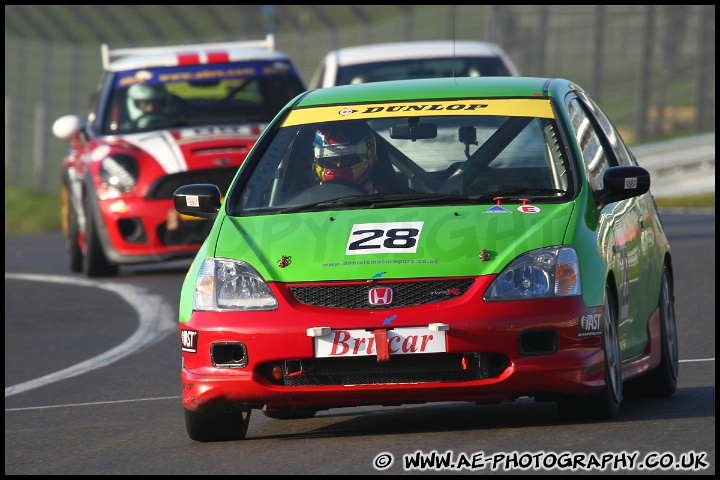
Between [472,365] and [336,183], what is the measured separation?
1.32 metres

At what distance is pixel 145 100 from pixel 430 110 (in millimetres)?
8008

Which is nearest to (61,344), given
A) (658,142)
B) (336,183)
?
(336,183)

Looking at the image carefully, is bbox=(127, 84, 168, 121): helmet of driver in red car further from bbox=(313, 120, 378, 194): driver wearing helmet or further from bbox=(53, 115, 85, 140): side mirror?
bbox=(313, 120, 378, 194): driver wearing helmet

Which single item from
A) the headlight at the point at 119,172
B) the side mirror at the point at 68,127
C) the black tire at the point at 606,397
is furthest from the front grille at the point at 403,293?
the side mirror at the point at 68,127

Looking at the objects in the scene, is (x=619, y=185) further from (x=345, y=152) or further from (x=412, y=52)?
(x=412, y=52)

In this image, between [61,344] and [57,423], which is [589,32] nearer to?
[61,344]

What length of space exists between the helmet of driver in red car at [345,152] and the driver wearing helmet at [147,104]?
7.56 m

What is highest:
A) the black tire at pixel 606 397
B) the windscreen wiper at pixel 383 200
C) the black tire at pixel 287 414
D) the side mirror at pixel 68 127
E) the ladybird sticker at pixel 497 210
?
the side mirror at pixel 68 127

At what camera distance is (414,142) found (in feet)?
25.6

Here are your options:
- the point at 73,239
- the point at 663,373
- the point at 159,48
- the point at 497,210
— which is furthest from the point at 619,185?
the point at 159,48

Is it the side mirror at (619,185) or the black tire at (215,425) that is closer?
the black tire at (215,425)

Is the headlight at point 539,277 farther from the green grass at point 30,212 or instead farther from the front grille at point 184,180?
the green grass at point 30,212

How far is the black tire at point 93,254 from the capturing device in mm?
15086

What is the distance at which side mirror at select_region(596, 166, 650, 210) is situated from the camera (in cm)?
734
